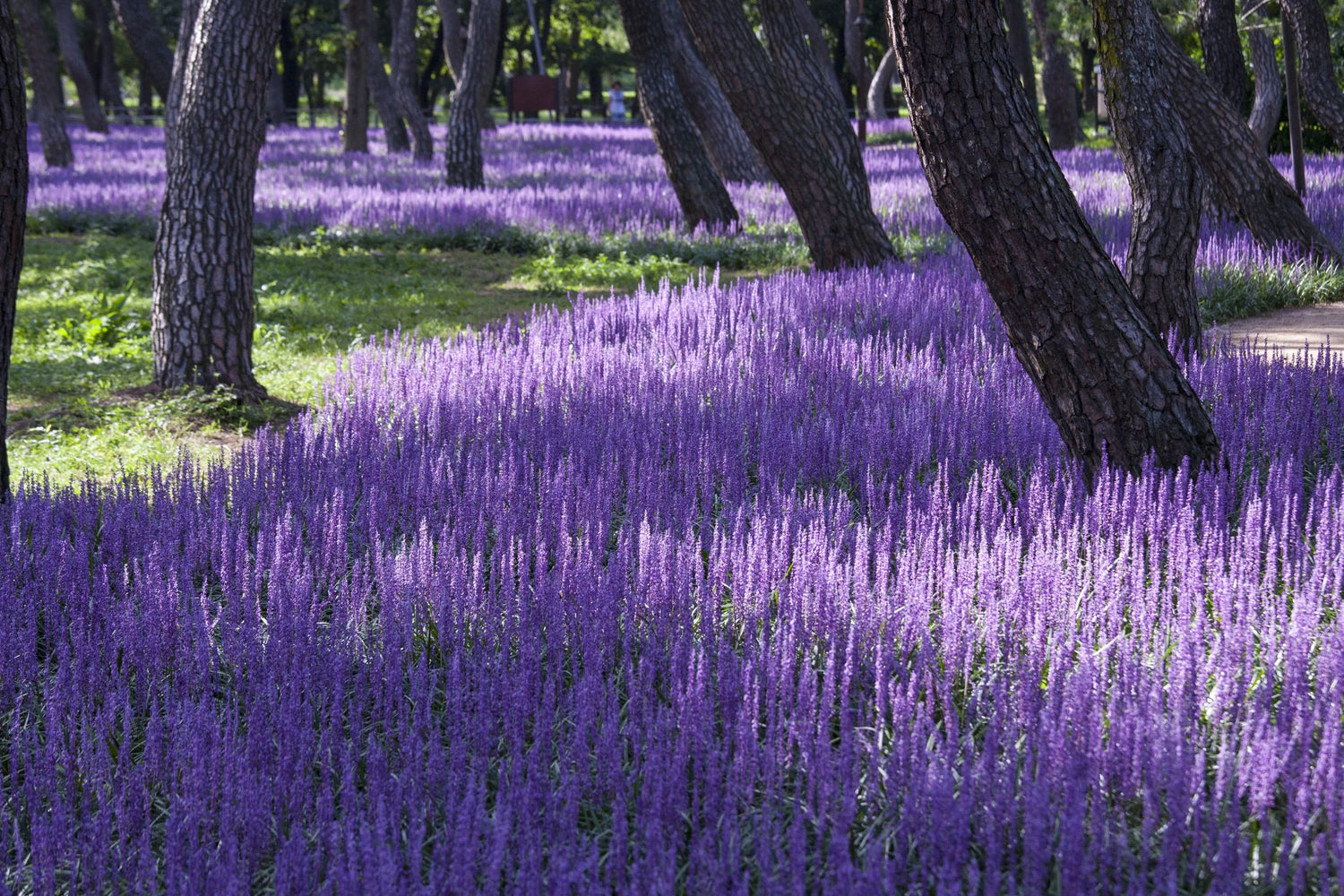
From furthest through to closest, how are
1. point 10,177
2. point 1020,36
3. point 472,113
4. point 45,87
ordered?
1. point 1020,36
2. point 45,87
3. point 472,113
4. point 10,177

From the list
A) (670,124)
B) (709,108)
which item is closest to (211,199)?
(670,124)

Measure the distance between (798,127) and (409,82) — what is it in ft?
54.6

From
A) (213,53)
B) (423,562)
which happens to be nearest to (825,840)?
(423,562)

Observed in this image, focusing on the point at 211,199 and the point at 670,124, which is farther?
the point at 670,124

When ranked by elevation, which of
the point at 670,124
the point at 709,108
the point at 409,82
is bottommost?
the point at 670,124

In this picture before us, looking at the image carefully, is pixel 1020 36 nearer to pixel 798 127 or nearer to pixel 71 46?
pixel 798 127

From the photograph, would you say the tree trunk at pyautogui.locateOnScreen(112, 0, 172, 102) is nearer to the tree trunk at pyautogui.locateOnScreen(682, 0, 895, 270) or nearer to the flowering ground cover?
the tree trunk at pyautogui.locateOnScreen(682, 0, 895, 270)

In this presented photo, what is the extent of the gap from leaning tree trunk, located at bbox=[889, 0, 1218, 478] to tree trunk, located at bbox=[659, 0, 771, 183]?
31.0 ft

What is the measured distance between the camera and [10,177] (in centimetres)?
430

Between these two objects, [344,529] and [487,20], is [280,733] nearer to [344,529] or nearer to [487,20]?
[344,529]

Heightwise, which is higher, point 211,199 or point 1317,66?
point 1317,66

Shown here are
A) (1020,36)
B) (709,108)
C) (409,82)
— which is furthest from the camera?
(409,82)

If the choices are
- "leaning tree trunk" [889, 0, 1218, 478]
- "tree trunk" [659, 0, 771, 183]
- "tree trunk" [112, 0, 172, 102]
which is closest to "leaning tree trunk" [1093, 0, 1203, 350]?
"leaning tree trunk" [889, 0, 1218, 478]

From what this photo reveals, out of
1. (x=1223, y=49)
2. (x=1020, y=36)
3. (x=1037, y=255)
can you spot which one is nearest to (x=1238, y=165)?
(x=1037, y=255)
